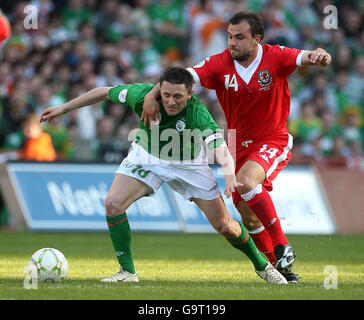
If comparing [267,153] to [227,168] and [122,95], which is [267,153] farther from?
[122,95]

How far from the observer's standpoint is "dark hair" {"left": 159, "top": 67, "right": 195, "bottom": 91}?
718 cm

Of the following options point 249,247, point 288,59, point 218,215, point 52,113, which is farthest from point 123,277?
point 288,59

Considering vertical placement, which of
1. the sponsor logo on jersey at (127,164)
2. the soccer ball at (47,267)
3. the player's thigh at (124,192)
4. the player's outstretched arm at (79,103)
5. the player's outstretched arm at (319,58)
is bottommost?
the soccer ball at (47,267)

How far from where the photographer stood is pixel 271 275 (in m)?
7.70

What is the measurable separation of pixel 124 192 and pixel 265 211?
1288mm

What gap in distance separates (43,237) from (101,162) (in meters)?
1.79

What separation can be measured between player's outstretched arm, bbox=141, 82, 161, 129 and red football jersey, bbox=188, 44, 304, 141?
0.60 m

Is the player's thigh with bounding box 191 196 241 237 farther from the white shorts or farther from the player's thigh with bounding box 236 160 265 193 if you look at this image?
the player's thigh with bounding box 236 160 265 193

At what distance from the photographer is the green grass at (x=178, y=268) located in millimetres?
6570

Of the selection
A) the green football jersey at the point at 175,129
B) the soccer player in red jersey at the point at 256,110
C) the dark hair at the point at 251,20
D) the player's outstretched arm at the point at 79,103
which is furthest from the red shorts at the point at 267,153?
the player's outstretched arm at the point at 79,103

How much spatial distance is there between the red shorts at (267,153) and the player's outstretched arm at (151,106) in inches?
41.9

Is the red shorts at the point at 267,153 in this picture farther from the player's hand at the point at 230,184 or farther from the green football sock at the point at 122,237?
the green football sock at the point at 122,237

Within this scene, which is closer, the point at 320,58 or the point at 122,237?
the point at 320,58
